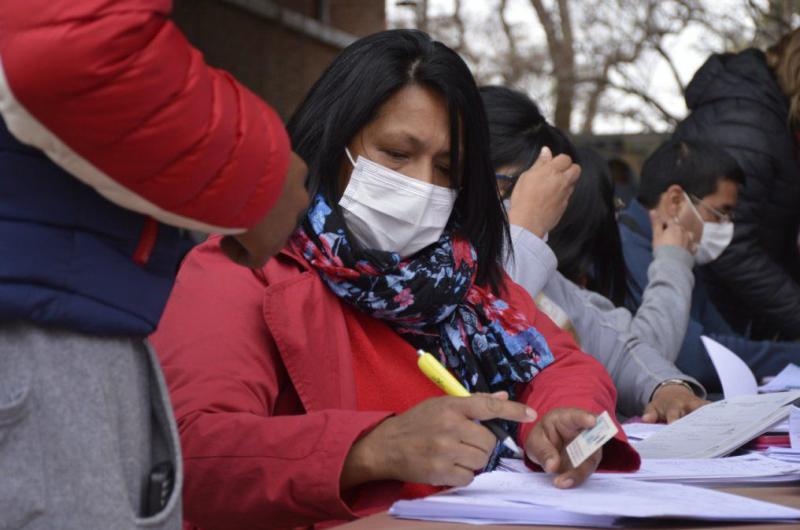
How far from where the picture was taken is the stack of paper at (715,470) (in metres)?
1.62

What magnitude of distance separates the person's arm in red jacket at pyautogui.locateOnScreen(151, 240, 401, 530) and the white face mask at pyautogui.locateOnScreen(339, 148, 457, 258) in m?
0.27

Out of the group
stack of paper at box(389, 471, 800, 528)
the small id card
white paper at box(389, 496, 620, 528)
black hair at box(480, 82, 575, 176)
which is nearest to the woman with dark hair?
black hair at box(480, 82, 575, 176)

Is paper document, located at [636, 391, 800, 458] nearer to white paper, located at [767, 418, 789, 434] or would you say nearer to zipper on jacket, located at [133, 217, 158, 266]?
white paper, located at [767, 418, 789, 434]

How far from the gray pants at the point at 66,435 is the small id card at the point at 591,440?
540 mm

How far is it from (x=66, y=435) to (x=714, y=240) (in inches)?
132

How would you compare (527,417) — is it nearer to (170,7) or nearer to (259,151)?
(259,151)

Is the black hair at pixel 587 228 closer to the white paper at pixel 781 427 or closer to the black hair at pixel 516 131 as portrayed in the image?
the black hair at pixel 516 131

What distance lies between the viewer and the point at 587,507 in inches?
49.6

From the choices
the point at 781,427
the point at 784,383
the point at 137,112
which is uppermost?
the point at 137,112

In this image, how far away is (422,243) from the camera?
2107mm

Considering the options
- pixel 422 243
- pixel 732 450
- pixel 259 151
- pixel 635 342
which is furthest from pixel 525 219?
pixel 259 151

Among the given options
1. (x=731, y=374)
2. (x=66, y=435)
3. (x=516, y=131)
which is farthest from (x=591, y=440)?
(x=516, y=131)

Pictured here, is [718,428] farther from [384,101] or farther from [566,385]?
[384,101]

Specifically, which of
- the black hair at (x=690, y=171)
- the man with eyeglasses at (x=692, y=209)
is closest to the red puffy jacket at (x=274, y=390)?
the man with eyeglasses at (x=692, y=209)
